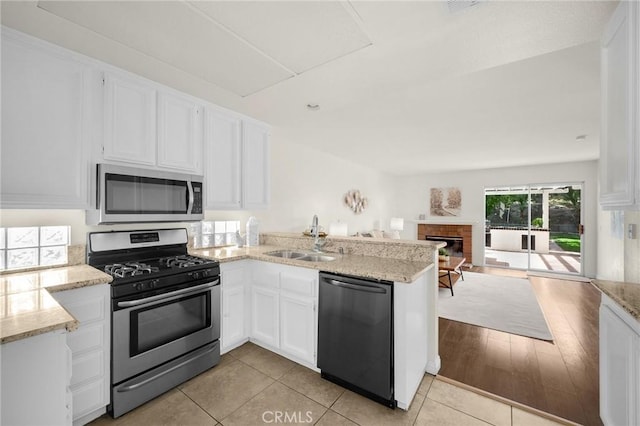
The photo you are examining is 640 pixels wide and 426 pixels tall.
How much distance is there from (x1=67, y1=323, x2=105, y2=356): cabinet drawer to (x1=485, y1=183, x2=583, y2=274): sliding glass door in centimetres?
784

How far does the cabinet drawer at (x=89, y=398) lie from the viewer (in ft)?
5.50

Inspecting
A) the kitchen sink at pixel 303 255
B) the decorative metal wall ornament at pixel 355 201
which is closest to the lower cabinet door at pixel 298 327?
the kitchen sink at pixel 303 255

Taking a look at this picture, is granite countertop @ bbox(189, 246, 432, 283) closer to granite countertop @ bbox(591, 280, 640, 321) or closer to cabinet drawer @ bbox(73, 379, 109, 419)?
granite countertop @ bbox(591, 280, 640, 321)

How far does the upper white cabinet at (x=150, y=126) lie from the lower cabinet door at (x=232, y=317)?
120cm

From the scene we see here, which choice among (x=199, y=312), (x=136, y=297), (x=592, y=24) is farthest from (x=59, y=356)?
(x=592, y=24)

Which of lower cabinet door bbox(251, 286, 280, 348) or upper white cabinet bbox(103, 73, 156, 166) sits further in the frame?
lower cabinet door bbox(251, 286, 280, 348)

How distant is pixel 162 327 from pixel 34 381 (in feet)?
3.43

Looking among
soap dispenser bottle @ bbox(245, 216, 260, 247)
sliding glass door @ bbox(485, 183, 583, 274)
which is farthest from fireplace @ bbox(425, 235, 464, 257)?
soap dispenser bottle @ bbox(245, 216, 260, 247)

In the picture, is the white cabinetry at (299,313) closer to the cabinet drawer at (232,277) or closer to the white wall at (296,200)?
the cabinet drawer at (232,277)

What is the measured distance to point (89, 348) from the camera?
5.68ft

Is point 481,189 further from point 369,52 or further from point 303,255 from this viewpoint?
point 369,52

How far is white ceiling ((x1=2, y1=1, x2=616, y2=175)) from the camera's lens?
1.49m

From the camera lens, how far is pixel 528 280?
5621mm

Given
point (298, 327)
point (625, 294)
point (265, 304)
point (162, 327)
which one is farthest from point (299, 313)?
point (625, 294)
